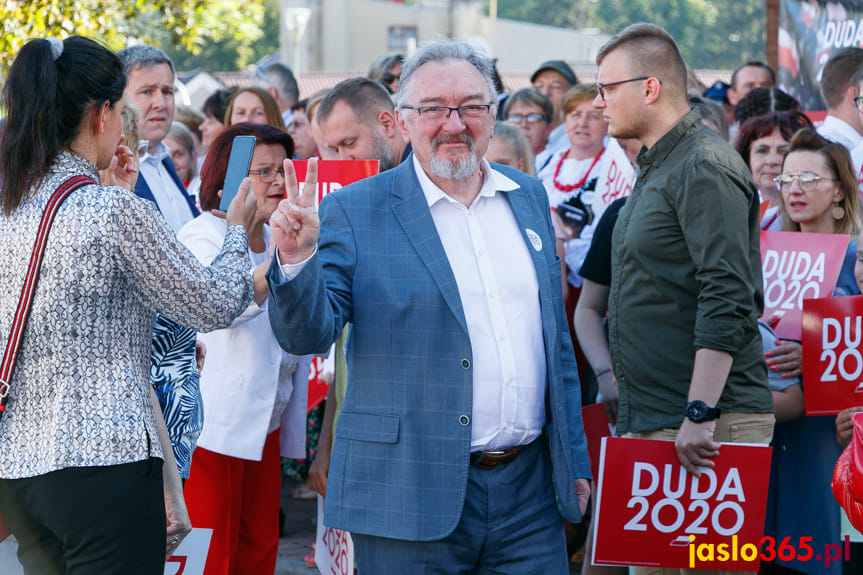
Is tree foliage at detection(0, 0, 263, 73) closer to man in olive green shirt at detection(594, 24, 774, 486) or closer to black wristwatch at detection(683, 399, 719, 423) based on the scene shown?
man in olive green shirt at detection(594, 24, 774, 486)

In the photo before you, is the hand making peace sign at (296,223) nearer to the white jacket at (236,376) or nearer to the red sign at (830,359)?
the white jacket at (236,376)

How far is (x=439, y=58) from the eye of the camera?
3.44 m

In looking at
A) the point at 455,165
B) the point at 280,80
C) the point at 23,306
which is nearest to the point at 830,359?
the point at 455,165

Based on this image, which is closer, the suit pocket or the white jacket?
the suit pocket

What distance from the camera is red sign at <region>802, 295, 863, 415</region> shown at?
4562mm

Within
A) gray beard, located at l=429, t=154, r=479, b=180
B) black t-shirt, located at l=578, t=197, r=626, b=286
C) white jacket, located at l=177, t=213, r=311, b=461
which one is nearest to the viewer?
gray beard, located at l=429, t=154, r=479, b=180

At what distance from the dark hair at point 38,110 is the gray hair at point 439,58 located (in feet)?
3.26

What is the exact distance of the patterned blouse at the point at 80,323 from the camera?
281cm

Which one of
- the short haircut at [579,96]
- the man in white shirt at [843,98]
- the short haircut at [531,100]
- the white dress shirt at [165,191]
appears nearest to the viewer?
the white dress shirt at [165,191]

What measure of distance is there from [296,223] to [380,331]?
532 millimetres

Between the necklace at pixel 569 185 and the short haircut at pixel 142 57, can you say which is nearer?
the short haircut at pixel 142 57

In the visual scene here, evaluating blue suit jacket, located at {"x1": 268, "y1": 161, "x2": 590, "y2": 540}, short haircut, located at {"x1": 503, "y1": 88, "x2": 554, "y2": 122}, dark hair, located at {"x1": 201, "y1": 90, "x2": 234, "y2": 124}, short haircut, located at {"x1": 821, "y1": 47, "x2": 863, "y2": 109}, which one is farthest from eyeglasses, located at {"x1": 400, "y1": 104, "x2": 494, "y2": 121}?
dark hair, located at {"x1": 201, "y1": 90, "x2": 234, "y2": 124}

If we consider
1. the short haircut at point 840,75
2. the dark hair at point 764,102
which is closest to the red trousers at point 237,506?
the short haircut at point 840,75

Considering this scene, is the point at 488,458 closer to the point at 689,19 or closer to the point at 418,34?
the point at 418,34
